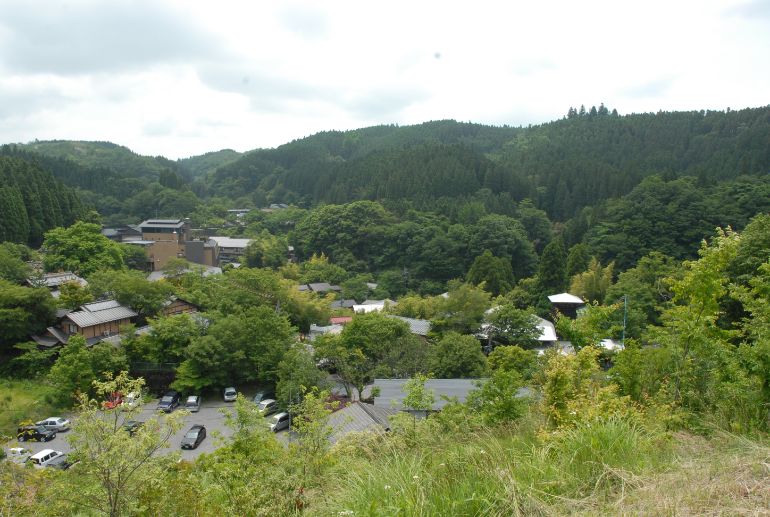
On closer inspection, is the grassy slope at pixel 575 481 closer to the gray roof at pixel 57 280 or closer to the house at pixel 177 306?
the house at pixel 177 306

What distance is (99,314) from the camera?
1888 cm

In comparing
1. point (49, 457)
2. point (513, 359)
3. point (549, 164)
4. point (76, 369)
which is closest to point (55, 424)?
point (76, 369)

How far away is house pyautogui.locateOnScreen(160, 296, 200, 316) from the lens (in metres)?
21.1

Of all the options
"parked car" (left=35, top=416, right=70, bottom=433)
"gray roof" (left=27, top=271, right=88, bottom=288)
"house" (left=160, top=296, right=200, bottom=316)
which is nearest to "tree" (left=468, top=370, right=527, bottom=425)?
"parked car" (left=35, top=416, right=70, bottom=433)

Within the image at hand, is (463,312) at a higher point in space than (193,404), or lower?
higher

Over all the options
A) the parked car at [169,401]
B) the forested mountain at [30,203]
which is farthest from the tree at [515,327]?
the forested mountain at [30,203]

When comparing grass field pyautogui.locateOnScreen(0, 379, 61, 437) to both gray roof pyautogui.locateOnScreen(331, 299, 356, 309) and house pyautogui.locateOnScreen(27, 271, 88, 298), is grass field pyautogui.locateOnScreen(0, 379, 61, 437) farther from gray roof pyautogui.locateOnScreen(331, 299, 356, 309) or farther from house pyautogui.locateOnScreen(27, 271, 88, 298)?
gray roof pyautogui.locateOnScreen(331, 299, 356, 309)

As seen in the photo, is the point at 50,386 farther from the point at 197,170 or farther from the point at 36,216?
the point at 197,170

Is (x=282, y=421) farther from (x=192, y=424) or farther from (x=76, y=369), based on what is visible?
A: (x=76, y=369)

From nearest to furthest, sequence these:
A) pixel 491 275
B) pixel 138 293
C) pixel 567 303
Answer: pixel 138 293, pixel 567 303, pixel 491 275

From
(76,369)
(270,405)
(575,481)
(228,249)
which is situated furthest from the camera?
(228,249)

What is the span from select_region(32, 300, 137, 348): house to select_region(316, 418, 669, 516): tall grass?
57.5ft

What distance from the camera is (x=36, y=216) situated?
3456cm

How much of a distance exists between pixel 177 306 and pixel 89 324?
12.8ft
